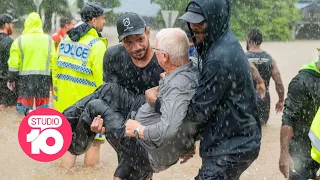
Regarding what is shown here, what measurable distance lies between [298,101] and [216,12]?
5.05ft

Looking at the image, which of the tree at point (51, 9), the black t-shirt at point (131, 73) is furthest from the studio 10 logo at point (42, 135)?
the tree at point (51, 9)

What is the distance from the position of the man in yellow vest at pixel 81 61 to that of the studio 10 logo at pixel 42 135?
644mm

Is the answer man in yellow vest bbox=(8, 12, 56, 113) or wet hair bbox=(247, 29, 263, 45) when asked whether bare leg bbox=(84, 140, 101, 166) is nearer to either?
man in yellow vest bbox=(8, 12, 56, 113)

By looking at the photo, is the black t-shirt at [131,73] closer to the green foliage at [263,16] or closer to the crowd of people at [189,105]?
the crowd of people at [189,105]

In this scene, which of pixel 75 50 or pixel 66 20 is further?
pixel 66 20

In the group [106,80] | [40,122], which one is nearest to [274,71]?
[40,122]

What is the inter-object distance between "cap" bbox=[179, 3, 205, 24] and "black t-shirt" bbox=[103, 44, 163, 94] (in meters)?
1.17

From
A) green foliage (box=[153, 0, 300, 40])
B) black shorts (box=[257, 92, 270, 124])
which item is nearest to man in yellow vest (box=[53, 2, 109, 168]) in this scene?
black shorts (box=[257, 92, 270, 124])

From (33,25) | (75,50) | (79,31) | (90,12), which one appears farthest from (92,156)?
(33,25)

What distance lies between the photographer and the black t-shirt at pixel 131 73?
4875 mm

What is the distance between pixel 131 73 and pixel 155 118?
937 millimetres

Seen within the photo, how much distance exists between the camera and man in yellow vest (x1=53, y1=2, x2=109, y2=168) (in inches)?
277

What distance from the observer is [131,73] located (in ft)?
16.1

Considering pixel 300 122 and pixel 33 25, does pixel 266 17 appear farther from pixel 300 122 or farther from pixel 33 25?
pixel 300 122
